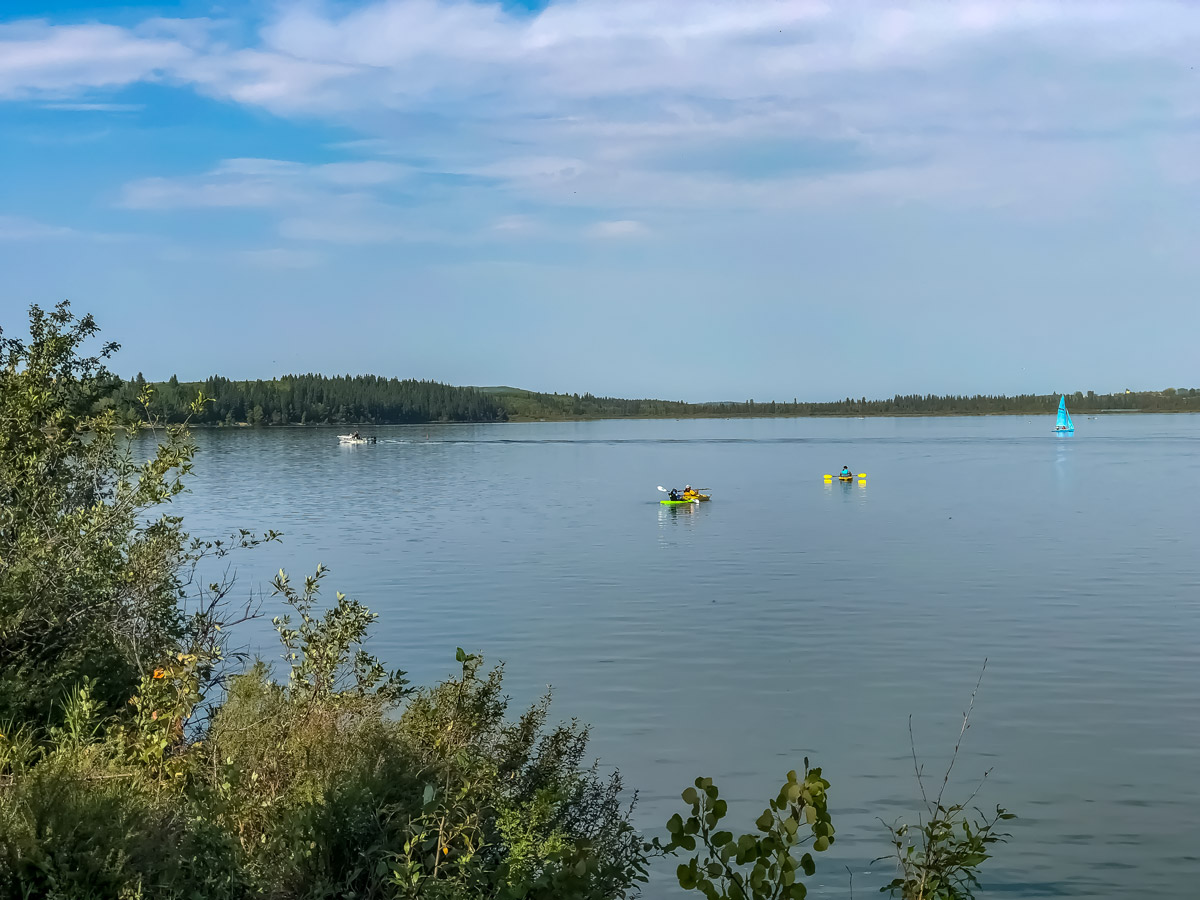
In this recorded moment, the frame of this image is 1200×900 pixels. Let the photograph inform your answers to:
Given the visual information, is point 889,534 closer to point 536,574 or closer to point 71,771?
point 536,574

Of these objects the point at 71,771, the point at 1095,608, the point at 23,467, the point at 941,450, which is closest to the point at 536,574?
the point at 1095,608

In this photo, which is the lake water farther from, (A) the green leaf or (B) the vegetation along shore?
(A) the green leaf

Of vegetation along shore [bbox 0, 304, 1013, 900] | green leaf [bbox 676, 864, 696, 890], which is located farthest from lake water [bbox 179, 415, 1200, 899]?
green leaf [bbox 676, 864, 696, 890]

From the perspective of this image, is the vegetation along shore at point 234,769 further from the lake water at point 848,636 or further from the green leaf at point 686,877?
the lake water at point 848,636

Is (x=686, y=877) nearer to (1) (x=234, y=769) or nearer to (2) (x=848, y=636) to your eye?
(1) (x=234, y=769)

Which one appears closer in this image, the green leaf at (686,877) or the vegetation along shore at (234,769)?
the green leaf at (686,877)

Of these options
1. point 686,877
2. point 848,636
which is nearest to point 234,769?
point 686,877

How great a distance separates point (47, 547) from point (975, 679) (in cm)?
1579

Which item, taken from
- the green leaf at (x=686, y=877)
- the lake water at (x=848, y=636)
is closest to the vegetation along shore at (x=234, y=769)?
the green leaf at (x=686, y=877)

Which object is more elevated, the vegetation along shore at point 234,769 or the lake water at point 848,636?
the vegetation along shore at point 234,769

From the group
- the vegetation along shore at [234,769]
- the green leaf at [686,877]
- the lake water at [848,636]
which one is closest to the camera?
the green leaf at [686,877]

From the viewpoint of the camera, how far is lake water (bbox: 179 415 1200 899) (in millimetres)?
14273

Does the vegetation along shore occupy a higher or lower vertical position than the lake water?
higher

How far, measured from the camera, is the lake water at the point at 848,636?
14.3 m
